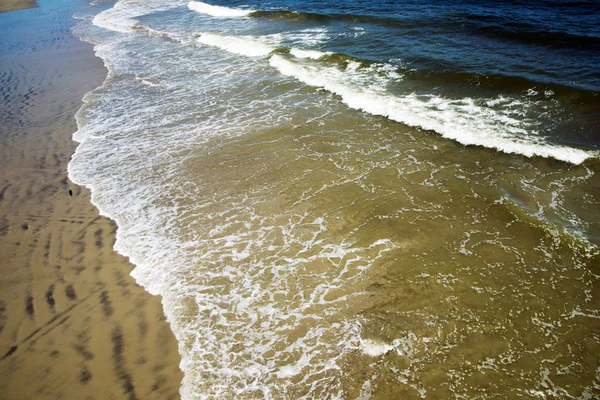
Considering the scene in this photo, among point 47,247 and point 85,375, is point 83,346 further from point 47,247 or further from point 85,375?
point 47,247

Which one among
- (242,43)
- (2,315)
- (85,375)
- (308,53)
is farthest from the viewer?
(242,43)

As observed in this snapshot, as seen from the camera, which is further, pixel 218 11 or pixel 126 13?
pixel 126 13

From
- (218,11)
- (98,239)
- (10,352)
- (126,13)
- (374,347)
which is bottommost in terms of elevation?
(10,352)

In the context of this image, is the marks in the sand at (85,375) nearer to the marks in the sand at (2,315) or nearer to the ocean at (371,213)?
the ocean at (371,213)

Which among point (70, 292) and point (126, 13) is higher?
point (126, 13)

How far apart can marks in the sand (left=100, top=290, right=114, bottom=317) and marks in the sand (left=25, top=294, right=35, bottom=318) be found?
1.05m

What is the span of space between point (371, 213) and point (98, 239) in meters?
5.47

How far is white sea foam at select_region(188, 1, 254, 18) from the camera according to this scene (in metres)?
28.2

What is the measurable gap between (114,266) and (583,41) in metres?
Result: 18.8

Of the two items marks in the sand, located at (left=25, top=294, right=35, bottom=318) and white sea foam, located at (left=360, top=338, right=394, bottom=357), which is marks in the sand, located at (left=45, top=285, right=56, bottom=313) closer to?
marks in the sand, located at (left=25, top=294, right=35, bottom=318)

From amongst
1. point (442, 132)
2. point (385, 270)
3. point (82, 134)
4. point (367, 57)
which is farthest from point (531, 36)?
point (82, 134)

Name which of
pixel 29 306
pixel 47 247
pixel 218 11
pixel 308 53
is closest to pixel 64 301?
pixel 29 306

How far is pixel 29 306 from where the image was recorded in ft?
18.6

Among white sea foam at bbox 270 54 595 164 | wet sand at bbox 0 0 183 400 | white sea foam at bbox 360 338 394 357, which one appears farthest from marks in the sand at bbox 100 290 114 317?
white sea foam at bbox 270 54 595 164
